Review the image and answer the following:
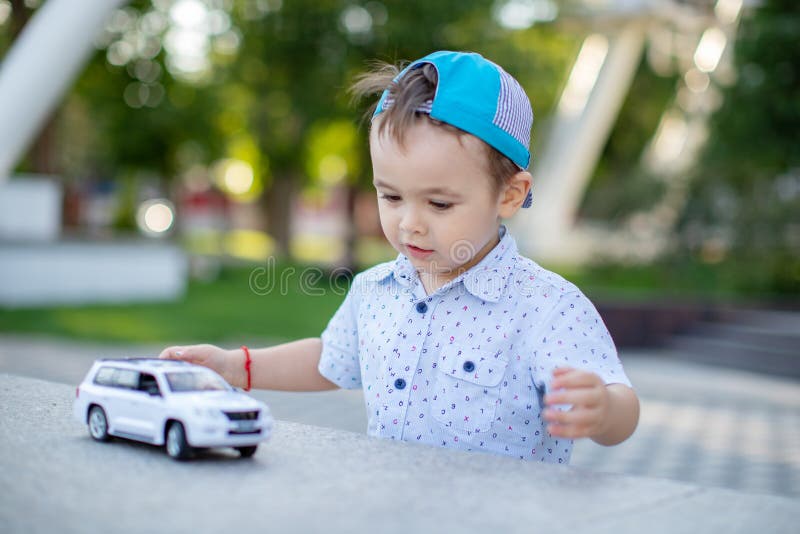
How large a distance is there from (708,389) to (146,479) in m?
10.0

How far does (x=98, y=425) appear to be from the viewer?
1.94 metres

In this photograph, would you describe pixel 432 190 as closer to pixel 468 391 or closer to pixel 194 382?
pixel 468 391

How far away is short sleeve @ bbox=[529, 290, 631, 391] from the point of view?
7.29 ft

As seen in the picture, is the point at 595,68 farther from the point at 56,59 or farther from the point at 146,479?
the point at 146,479

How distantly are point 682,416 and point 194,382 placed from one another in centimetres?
769

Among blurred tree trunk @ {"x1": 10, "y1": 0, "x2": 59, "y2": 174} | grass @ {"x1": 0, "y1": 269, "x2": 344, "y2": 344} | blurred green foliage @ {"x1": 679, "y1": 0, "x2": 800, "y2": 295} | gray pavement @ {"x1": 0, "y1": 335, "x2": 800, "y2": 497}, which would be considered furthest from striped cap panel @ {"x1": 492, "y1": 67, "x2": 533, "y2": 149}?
blurred tree trunk @ {"x1": 10, "y1": 0, "x2": 59, "y2": 174}

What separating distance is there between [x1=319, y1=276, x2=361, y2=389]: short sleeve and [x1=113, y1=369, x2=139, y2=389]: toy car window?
768mm

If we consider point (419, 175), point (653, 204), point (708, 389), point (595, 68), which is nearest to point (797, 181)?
point (653, 204)

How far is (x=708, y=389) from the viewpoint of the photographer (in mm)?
10898

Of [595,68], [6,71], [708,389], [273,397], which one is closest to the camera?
[273,397]

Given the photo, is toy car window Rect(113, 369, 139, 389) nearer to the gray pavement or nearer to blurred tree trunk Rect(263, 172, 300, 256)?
the gray pavement

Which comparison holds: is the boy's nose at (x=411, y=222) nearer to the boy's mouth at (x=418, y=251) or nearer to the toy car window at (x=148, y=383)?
the boy's mouth at (x=418, y=251)

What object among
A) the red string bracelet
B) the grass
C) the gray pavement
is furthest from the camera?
the grass

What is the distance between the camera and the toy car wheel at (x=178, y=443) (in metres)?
1.77
